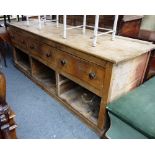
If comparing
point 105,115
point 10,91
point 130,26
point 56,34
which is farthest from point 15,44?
point 105,115

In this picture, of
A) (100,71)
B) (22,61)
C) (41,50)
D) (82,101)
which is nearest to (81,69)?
(100,71)

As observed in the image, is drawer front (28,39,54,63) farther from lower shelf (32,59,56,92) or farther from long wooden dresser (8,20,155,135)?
lower shelf (32,59,56,92)

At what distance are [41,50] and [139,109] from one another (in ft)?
3.67

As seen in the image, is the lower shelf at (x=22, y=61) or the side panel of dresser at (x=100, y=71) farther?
the lower shelf at (x=22, y=61)

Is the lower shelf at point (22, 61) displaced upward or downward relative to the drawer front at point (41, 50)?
downward

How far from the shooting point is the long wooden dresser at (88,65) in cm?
120

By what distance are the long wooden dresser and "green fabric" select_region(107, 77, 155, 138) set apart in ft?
0.28

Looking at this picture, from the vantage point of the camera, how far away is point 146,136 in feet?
3.36

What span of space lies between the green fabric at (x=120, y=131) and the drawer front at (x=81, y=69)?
263mm

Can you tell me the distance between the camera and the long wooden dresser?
1.20 meters

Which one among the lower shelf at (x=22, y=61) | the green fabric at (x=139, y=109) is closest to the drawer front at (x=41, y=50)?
the lower shelf at (x=22, y=61)

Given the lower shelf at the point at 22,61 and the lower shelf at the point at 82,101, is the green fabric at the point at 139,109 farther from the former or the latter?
the lower shelf at the point at 22,61

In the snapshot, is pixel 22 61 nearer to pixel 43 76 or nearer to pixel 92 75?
pixel 43 76

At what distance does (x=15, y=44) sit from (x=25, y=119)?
116 cm
